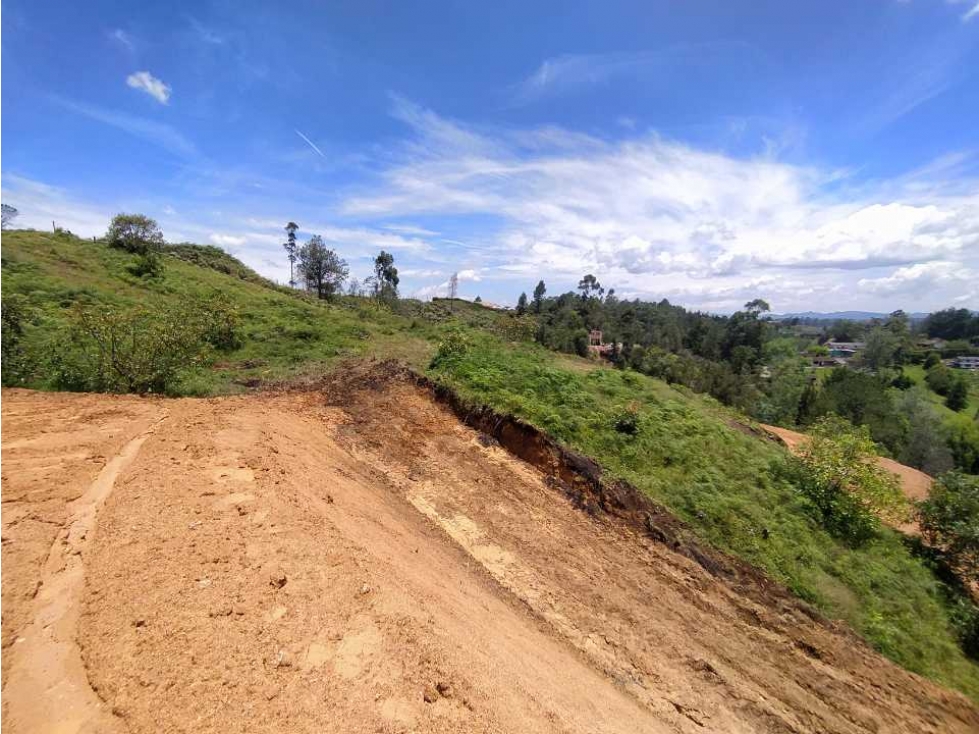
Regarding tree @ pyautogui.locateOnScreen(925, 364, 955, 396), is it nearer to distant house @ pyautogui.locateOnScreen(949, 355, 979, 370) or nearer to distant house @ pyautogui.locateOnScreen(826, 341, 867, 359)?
distant house @ pyautogui.locateOnScreen(949, 355, 979, 370)

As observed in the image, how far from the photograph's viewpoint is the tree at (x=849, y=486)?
9.79m

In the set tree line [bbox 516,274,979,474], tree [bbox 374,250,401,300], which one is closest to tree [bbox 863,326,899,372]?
tree line [bbox 516,274,979,474]

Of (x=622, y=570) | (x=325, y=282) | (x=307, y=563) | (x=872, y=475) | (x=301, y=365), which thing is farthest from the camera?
(x=325, y=282)

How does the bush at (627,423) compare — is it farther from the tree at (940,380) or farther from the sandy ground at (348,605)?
the tree at (940,380)

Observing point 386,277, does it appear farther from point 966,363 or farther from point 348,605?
point 966,363

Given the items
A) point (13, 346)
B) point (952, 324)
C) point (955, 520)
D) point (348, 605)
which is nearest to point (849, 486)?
point (955, 520)

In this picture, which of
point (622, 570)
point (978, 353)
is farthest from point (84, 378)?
point (978, 353)

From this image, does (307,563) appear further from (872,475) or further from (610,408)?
(872,475)

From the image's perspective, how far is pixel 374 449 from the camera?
36.3 feet

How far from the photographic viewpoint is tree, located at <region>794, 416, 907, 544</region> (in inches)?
385

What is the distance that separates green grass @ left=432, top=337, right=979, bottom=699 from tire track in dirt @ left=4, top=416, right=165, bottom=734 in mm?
9411

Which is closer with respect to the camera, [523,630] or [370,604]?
[370,604]

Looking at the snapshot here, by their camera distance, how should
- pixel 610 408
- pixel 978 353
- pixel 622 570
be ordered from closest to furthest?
1. pixel 622 570
2. pixel 610 408
3. pixel 978 353

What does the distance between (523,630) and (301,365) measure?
12.6m
